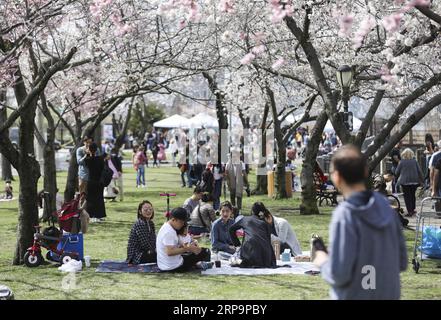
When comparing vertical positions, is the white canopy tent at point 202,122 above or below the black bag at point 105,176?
above

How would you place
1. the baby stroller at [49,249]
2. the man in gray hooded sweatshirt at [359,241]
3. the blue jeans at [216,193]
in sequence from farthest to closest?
the blue jeans at [216,193] < the baby stroller at [49,249] < the man in gray hooded sweatshirt at [359,241]

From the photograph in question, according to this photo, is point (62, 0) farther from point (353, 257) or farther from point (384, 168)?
point (384, 168)

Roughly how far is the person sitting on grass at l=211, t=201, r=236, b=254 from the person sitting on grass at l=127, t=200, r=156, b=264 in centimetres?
137

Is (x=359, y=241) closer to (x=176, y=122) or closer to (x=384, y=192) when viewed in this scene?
(x=384, y=192)

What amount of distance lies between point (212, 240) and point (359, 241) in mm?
8246

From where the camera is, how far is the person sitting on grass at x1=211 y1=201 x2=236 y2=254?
13.0m

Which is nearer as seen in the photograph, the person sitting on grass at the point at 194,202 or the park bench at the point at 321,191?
the person sitting on grass at the point at 194,202

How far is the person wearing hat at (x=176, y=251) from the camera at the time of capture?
11.1m

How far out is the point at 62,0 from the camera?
1257 cm

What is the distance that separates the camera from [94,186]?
1753cm

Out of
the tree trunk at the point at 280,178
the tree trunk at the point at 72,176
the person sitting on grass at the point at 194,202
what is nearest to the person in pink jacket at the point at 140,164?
the tree trunk at the point at 280,178

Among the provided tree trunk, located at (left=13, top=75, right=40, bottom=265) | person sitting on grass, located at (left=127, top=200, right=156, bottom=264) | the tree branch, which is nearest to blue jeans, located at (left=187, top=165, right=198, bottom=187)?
tree trunk, located at (left=13, top=75, right=40, bottom=265)

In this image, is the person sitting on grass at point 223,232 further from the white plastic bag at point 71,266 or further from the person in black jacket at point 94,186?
the person in black jacket at point 94,186

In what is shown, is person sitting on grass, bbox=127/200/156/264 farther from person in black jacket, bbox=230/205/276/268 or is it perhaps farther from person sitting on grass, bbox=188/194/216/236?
person sitting on grass, bbox=188/194/216/236
